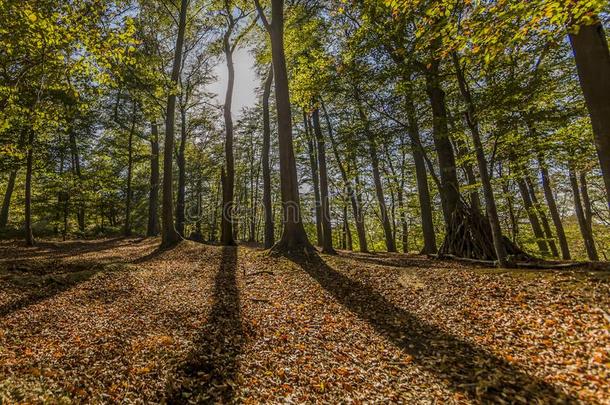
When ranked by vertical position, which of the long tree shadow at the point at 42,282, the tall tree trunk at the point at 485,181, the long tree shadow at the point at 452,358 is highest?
the tall tree trunk at the point at 485,181

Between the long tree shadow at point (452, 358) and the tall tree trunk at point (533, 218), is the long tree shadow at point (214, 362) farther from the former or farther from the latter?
the tall tree trunk at point (533, 218)

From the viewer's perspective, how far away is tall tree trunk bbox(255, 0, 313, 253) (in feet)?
30.6

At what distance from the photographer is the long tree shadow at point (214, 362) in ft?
10.6

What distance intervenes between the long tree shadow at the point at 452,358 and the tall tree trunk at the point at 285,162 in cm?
330

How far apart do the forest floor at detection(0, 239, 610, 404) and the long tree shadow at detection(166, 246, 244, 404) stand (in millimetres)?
20

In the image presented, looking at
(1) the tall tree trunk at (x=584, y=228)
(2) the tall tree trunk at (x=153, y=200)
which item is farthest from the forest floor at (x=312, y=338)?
(2) the tall tree trunk at (x=153, y=200)

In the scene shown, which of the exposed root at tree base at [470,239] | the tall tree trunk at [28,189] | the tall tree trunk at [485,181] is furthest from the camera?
the tall tree trunk at [28,189]

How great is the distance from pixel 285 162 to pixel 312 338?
6141 millimetres

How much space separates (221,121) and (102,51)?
15.7 m

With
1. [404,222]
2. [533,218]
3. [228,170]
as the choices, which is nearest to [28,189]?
[228,170]

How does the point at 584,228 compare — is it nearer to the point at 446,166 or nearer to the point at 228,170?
the point at 446,166

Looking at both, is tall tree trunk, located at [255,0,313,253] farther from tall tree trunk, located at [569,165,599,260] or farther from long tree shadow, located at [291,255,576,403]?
tall tree trunk, located at [569,165,599,260]

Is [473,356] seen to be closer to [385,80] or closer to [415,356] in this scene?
[415,356]

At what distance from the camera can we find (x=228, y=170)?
1358 centimetres
